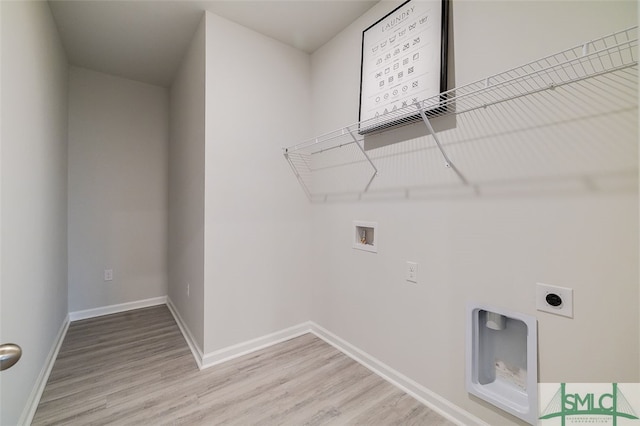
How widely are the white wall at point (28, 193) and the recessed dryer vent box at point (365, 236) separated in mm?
1881

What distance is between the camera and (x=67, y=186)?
277cm

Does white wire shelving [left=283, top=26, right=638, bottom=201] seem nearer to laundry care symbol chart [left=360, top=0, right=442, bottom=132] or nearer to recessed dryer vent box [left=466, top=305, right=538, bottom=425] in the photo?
laundry care symbol chart [left=360, top=0, right=442, bottom=132]

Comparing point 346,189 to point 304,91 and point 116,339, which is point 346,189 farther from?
point 116,339

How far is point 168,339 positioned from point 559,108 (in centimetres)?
307

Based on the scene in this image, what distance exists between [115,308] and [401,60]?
3.64 metres

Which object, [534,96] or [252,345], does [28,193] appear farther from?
[534,96]

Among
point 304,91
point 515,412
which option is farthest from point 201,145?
point 515,412

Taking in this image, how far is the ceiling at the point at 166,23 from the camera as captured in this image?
77.2 inches

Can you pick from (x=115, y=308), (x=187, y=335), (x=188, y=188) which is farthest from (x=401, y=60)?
(x=115, y=308)

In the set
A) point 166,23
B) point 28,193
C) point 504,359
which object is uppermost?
point 166,23

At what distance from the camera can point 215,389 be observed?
1.77 meters

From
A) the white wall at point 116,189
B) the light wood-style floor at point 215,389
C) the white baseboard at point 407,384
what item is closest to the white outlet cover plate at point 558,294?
the white baseboard at point 407,384

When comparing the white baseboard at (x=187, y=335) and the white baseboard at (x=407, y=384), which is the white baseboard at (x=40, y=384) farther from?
the white baseboard at (x=407, y=384)

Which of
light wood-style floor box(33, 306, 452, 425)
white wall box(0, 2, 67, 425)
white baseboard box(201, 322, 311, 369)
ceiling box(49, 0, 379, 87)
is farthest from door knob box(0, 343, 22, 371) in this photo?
ceiling box(49, 0, 379, 87)
